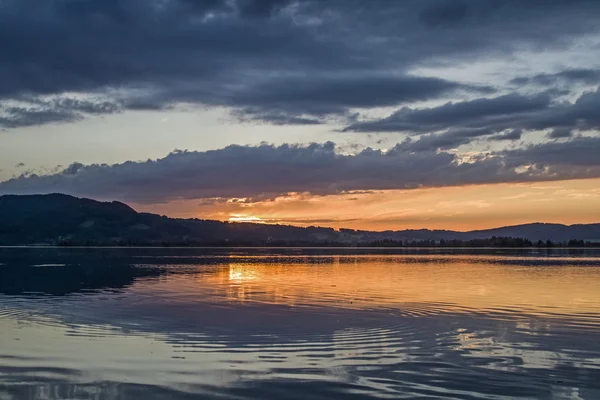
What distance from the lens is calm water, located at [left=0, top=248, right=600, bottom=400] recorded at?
699 inches

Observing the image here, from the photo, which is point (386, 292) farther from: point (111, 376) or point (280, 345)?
point (111, 376)

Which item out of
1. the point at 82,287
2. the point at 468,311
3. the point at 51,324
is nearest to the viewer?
the point at 51,324

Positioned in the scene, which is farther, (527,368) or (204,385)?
(527,368)

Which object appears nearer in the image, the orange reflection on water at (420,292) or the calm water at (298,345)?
the calm water at (298,345)

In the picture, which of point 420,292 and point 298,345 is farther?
point 420,292

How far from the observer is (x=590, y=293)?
152 feet

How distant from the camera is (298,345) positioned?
24.4m

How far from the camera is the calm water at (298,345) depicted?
17.8 metres

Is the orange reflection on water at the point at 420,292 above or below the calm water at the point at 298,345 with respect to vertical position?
below

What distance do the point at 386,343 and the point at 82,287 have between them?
3321 cm

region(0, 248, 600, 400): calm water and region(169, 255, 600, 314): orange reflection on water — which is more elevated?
region(0, 248, 600, 400): calm water

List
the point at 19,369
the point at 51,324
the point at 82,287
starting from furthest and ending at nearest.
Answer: the point at 82,287 < the point at 51,324 < the point at 19,369

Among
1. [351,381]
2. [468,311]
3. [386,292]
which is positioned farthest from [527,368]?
[386,292]

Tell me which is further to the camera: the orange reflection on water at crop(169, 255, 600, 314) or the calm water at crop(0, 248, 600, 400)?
the orange reflection on water at crop(169, 255, 600, 314)
